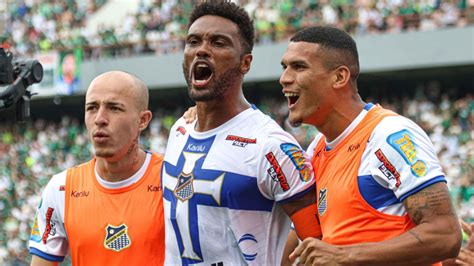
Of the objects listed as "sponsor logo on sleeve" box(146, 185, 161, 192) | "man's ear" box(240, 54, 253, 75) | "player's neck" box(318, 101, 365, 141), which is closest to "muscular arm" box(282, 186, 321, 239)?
"player's neck" box(318, 101, 365, 141)

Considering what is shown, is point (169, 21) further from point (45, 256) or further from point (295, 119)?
point (295, 119)

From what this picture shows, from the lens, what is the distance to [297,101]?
491 centimetres

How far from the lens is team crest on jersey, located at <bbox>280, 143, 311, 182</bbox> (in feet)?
16.5

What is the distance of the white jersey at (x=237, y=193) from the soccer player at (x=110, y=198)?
0.40 meters

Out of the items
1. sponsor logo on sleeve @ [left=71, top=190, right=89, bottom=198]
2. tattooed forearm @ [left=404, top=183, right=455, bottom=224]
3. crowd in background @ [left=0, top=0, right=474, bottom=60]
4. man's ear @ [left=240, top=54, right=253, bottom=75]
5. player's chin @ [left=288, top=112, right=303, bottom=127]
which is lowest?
tattooed forearm @ [left=404, top=183, right=455, bottom=224]

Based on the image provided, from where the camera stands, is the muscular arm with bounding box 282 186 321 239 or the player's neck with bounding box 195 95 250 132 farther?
the player's neck with bounding box 195 95 250 132

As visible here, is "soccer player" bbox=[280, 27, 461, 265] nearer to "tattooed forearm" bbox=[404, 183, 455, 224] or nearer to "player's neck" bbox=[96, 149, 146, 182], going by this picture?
"tattooed forearm" bbox=[404, 183, 455, 224]

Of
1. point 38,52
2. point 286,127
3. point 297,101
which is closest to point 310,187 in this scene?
point 297,101

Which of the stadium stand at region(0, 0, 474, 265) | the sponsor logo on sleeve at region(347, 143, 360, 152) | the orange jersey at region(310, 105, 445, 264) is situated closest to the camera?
the orange jersey at region(310, 105, 445, 264)

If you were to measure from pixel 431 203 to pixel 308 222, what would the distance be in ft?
3.09

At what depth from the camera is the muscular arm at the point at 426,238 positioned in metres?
4.22

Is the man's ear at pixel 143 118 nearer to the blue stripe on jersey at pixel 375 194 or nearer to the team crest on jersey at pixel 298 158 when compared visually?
the team crest on jersey at pixel 298 158

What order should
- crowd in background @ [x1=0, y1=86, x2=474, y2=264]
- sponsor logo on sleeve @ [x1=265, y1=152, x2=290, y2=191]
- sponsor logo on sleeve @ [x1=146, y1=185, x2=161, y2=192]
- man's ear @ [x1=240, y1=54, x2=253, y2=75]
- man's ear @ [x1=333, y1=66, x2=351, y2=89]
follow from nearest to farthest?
man's ear @ [x1=333, y1=66, x2=351, y2=89] → sponsor logo on sleeve @ [x1=265, y1=152, x2=290, y2=191] → man's ear @ [x1=240, y1=54, x2=253, y2=75] → sponsor logo on sleeve @ [x1=146, y1=185, x2=161, y2=192] → crowd in background @ [x1=0, y1=86, x2=474, y2=264]

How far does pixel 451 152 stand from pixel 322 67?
12.9 m
